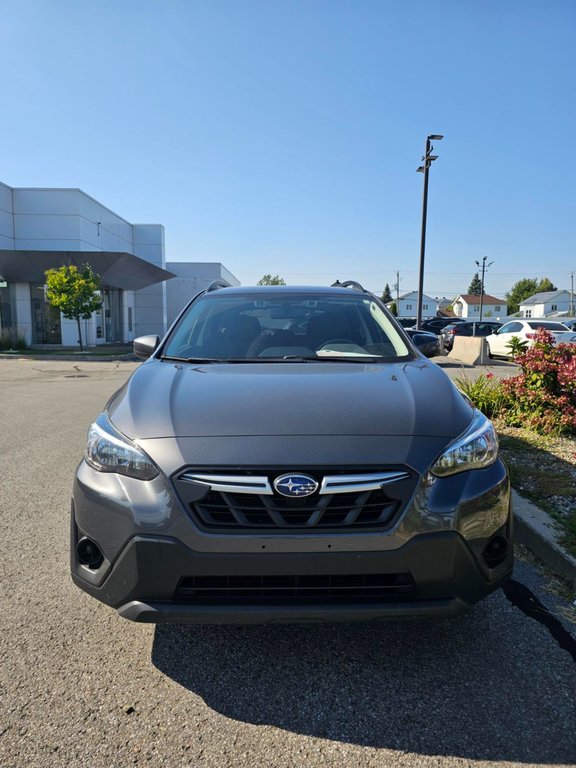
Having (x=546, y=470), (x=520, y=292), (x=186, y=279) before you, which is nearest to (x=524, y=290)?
(x=520, y=292)

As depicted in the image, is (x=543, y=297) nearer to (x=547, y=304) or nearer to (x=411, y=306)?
(x=547, y=304)

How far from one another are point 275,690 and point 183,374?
1.58m

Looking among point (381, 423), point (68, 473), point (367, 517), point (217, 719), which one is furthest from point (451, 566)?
point (68, 473)

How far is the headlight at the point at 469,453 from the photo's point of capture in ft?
7.58

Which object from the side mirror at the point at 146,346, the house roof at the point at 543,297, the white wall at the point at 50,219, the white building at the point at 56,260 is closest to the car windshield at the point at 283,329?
the side mirror at the point at 146,346

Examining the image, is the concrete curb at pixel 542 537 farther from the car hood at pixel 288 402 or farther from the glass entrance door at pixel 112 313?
the glass entrance door at pixel 112 313

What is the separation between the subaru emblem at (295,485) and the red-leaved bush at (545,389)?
5305mm

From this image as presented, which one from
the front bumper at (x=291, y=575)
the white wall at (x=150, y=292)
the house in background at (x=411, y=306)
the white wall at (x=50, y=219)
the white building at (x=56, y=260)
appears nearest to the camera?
the front bumper at (x=291, y=575)

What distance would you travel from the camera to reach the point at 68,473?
18.6ft

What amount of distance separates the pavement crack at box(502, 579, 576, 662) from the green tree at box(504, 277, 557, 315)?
13008 centimetres

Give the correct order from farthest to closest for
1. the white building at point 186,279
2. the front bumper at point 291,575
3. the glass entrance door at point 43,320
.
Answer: the white building at point 186,279 → the glass entrance door at point 43,320 → the front bumper at point 291,575

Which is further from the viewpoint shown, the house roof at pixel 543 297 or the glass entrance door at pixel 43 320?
the house roof at pixel 543 297

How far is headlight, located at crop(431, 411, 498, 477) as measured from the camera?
2.31m

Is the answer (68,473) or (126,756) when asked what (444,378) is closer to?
(126,756)
